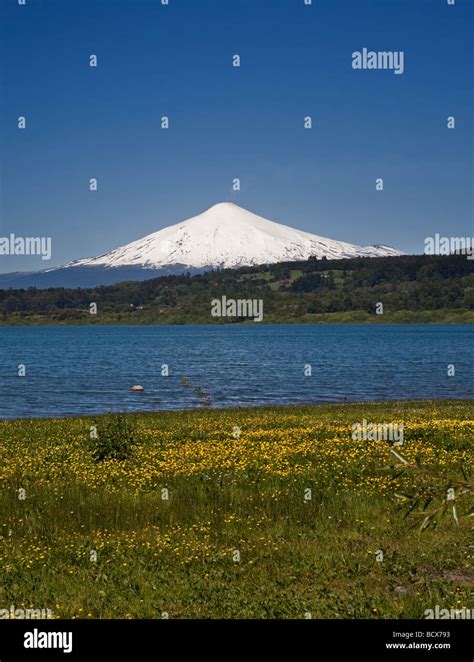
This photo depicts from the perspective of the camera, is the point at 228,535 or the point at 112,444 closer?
the point at 228,535

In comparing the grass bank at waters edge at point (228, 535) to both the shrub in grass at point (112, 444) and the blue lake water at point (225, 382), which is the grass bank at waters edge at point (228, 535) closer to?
the shrub in grass at point (112, 444)

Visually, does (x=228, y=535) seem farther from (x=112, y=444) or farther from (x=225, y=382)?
(x=225, y=382)

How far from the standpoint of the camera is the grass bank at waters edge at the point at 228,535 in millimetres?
11602

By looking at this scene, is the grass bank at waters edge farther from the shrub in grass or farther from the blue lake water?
the blue lake water

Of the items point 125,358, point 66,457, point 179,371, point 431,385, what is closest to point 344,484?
Answer: point 66,457

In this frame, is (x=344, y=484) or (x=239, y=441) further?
(x=239, y=441)

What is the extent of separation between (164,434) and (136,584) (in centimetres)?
1968

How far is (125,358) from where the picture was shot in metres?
144

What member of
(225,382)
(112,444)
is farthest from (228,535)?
(225,382)

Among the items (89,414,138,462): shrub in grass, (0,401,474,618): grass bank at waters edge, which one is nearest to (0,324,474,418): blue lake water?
(89,414,138,462): shrub in grass

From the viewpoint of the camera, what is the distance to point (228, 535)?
15.5 meters

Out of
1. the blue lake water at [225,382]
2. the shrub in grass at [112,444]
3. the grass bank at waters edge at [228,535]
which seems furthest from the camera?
the blue lake water at [225,382]

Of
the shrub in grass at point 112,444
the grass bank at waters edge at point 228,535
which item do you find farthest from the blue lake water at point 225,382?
the grass bank at waters edge at point 228,535

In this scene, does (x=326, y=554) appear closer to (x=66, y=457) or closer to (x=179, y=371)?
(x=66, y=457)
